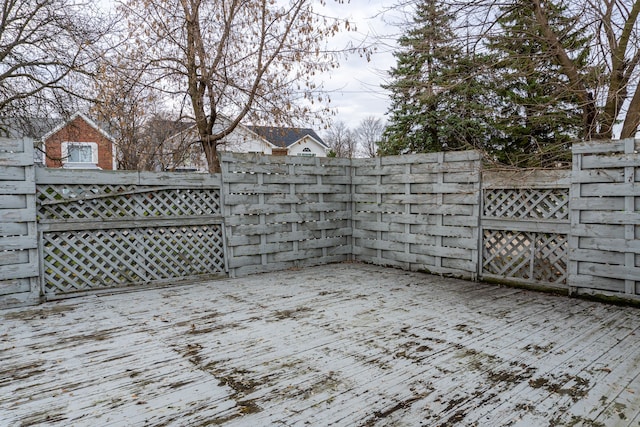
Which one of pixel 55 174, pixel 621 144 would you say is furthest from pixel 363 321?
pixel 55 174

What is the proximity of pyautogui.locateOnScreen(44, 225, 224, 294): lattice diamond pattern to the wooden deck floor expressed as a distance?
287mm

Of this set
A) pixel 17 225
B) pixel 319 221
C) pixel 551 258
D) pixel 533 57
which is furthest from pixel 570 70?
pixel 17 225

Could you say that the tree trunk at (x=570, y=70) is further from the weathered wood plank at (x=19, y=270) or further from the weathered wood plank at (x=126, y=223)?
the weathered wood plank at (x=19, y=270)

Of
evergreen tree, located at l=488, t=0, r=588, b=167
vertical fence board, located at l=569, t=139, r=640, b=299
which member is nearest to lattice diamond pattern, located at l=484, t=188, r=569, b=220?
vertical fence board, located at l=569, t=139, r=640, b=299

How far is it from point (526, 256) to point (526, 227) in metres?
0.35

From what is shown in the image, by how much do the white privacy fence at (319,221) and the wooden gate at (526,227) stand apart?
0.01 meters

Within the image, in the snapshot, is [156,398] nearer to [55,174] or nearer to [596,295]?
[55,174]

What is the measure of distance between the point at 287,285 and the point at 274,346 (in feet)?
6.36

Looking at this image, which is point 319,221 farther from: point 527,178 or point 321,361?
point 321,361

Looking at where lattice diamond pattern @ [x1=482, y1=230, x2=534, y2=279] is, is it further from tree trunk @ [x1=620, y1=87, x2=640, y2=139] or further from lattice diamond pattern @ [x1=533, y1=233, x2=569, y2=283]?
tree trunk @ [x1=620, y1=87, x2=640, y2=139]

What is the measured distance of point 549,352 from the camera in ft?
8.81

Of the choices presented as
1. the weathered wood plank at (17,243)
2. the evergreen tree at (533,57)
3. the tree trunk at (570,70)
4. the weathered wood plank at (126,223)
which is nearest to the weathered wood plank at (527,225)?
the evergreen tree at (533,57)

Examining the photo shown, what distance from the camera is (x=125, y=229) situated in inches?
178

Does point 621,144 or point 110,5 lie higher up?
point 110,5
